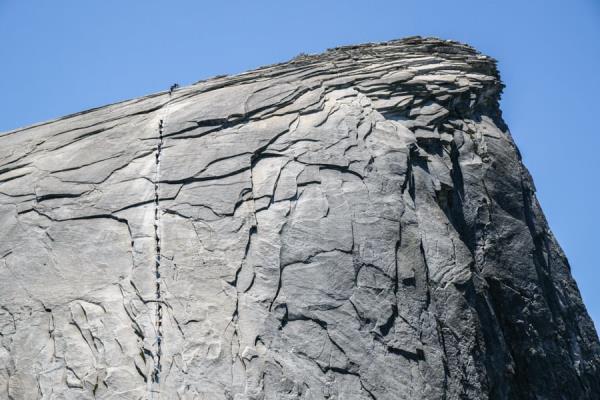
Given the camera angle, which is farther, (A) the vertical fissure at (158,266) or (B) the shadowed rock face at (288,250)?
(B) the shadowed rock face at (288,250)

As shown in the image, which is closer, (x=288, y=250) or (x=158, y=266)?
(x=158, y=266)

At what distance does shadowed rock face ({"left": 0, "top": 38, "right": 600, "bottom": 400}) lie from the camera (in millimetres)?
11078

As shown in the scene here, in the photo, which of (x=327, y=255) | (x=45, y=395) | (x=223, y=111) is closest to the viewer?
(x=45, y=395)

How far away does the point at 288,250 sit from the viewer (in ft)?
39.1

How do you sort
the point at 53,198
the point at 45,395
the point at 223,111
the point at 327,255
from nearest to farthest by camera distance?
the point at 45,395 < the point at 327,255 < the point at 53,198 < the point at 223,111

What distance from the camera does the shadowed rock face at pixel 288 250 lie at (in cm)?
1108

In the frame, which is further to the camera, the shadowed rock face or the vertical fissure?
the shadowed rock face

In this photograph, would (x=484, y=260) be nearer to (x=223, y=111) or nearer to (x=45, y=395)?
(x=223, y=111)

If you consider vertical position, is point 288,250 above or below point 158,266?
above

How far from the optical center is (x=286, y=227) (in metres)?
12.1

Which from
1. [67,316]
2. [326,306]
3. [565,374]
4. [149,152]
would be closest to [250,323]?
[326,306]

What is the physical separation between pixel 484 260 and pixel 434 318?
5.65 feet

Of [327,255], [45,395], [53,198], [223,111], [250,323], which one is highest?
[223,111]

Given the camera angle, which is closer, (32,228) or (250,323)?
(250,323)
